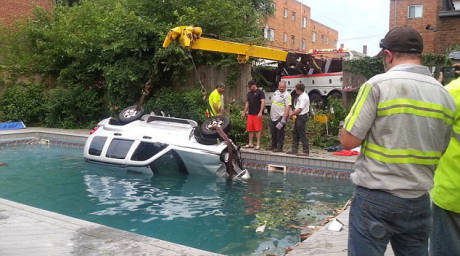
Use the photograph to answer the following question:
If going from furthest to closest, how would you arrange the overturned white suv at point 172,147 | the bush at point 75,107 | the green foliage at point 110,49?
the bush at point 75,107, the green foliage at point 110,49, the overturned white suv at point 172,147

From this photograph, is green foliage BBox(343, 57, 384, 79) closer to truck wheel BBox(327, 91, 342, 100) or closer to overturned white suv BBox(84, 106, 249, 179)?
truck wheel BBox(327, 91, 342, 100)

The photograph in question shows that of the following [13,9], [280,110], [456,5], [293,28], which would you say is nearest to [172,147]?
[280,110]

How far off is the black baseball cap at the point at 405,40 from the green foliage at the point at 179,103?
11145mm

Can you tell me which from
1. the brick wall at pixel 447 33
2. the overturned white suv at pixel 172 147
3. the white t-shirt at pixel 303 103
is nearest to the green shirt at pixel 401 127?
the overturned white suv at pixel 172 147

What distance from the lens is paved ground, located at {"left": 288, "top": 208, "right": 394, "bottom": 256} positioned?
4.08 meters

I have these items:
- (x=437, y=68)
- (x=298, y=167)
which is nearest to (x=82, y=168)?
(x=298, y=167)

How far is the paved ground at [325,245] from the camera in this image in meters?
4.08

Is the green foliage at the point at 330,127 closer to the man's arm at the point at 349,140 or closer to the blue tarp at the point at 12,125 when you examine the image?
the man's arm at the point at 349,140

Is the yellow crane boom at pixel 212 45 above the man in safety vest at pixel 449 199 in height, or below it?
above

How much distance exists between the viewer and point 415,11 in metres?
25.1

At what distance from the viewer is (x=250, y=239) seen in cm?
548

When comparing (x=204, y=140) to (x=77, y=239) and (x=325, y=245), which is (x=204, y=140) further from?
(x=325, y=245)

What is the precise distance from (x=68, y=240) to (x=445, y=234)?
3.55m

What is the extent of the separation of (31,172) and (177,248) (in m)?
7.56
